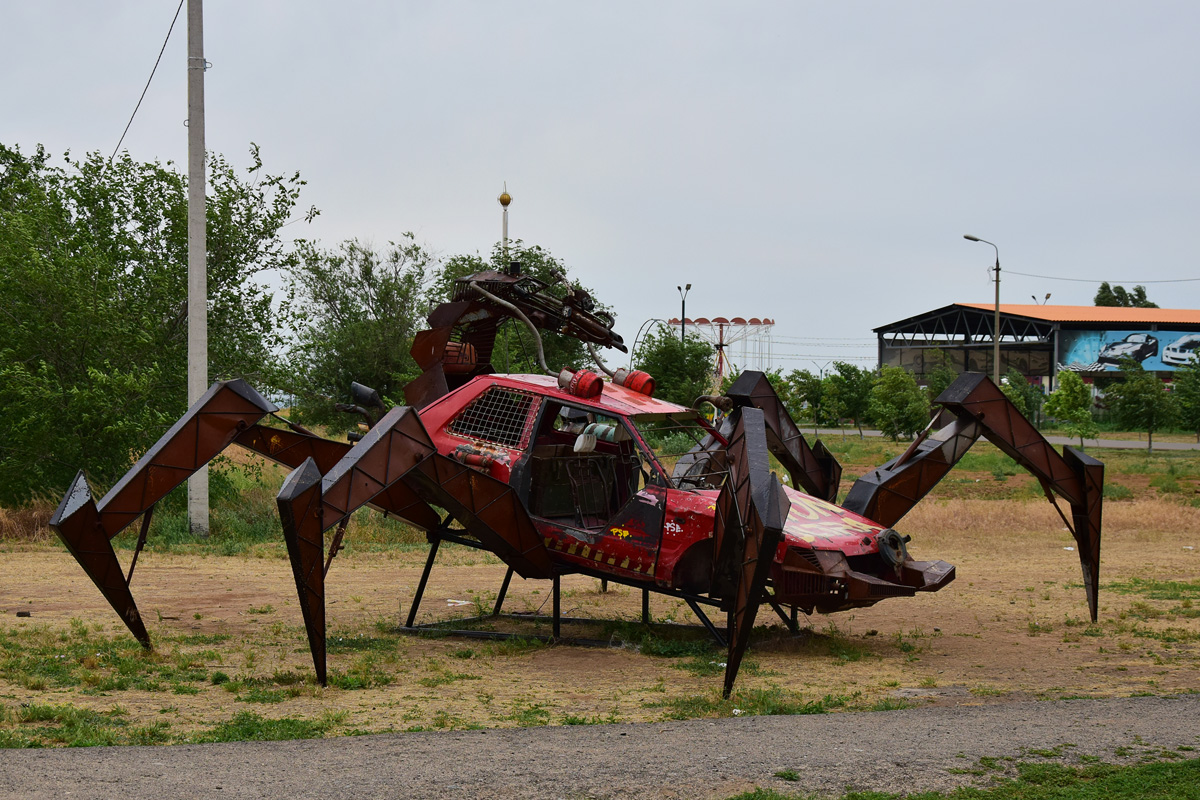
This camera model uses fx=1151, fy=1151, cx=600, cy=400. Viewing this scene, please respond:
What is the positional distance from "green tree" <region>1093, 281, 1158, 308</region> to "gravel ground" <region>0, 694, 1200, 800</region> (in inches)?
4255

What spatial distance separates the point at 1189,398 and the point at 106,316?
40.2 meters

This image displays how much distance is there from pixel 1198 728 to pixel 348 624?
8.25 m

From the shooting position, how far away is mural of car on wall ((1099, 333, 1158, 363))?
7000 centimetres

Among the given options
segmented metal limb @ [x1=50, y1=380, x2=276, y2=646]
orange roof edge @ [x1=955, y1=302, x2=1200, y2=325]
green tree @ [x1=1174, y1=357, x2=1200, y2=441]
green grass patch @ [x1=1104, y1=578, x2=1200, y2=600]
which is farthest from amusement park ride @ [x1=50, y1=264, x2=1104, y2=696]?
orange roof edge @ [x1=955, y1=302, x2=1200, y2=325]

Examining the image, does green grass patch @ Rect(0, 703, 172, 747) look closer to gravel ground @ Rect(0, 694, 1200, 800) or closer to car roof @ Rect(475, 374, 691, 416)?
gravel ground @ Rect(0, 694, 1200, 800)

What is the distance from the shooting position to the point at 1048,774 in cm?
629

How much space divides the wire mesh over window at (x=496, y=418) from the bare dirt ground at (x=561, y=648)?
2073 mm

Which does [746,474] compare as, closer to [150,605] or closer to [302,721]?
[302,721]

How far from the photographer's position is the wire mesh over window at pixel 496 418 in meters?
11.1

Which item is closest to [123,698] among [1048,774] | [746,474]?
[746,474]

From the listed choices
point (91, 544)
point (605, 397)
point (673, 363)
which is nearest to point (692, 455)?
point (605, 397)

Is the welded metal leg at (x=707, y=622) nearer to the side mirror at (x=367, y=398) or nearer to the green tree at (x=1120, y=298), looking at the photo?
the side mirror at (x=367, y=398)

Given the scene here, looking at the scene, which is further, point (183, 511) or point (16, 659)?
point (183, 511)

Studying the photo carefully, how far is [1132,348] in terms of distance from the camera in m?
70.1
